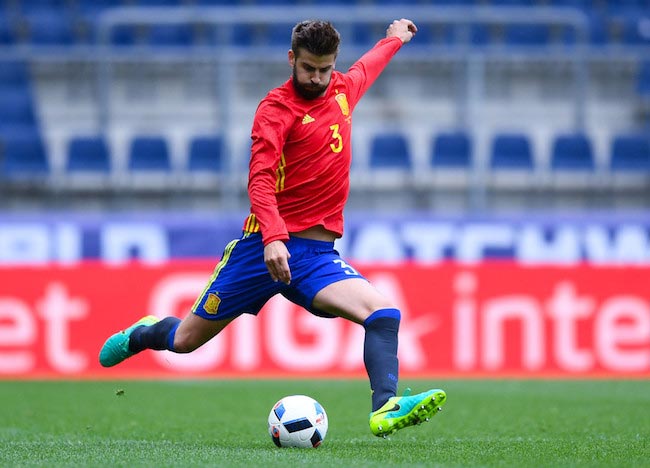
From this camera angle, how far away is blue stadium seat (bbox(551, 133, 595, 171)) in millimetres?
14055

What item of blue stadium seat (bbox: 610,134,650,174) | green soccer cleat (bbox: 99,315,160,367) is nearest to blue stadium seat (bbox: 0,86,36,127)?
blue stadium seat (bbox: 610,134,650,174)

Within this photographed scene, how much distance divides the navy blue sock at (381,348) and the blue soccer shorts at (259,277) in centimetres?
27

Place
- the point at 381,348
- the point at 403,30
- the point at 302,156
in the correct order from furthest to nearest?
Result: 1. the point at 403,30
2. the point at 302,156
3. the point at 381,348

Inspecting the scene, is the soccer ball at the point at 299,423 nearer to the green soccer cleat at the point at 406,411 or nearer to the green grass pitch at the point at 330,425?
the green grass pitch at the point at 330,425

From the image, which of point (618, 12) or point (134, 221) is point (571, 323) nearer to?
point (134, 221)

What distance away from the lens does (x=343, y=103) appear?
19.6 feet

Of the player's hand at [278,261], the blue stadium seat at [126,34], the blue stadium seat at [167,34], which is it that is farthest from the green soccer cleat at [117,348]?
the blue stadium seat at [167,34]

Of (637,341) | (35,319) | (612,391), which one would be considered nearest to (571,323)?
(637,341)

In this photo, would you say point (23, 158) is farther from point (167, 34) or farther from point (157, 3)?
point (157, 3)

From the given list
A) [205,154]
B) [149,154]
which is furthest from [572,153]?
[149,154]

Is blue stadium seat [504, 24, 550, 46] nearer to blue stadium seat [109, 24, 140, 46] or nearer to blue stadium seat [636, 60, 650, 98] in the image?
blue stadium seat [636, 60, 650, 98]

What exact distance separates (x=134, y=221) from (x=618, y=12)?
25.0 ft

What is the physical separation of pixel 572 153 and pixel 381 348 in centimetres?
898

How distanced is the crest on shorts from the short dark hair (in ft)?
4.28
